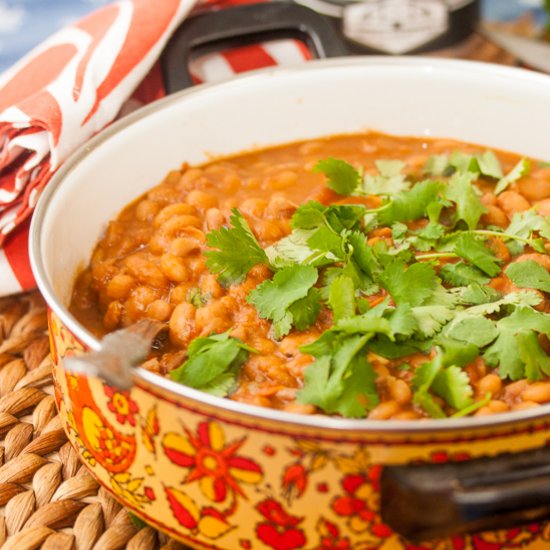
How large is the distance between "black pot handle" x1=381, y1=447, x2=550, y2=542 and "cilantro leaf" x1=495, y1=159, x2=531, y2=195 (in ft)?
4.74

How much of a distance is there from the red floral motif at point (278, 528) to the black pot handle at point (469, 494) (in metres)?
0.22

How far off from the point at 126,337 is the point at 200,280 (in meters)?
0.78

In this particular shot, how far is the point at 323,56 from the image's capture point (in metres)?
3.53

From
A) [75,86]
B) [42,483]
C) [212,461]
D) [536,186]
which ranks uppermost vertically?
[75,86]

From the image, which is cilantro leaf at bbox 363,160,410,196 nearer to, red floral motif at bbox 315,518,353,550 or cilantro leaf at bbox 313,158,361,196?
cilantro leaf at bbox 313,158,361,196

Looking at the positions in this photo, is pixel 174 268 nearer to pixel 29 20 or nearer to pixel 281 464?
pixel 281 464

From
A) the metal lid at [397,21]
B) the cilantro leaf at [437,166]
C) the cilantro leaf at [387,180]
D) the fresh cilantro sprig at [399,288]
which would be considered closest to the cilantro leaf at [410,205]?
the fresh cilantro sprig at [399,288]

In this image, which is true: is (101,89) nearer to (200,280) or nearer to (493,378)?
(200,280)

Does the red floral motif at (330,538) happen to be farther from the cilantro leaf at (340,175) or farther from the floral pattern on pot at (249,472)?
the cilantro leaf at (340,175)

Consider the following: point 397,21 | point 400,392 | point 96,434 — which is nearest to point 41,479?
point 96,434

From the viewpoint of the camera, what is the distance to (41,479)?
2.48 metres

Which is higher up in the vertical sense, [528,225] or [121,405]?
[121,405]

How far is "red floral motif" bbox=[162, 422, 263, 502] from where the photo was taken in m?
1.87

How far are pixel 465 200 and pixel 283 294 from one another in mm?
726
